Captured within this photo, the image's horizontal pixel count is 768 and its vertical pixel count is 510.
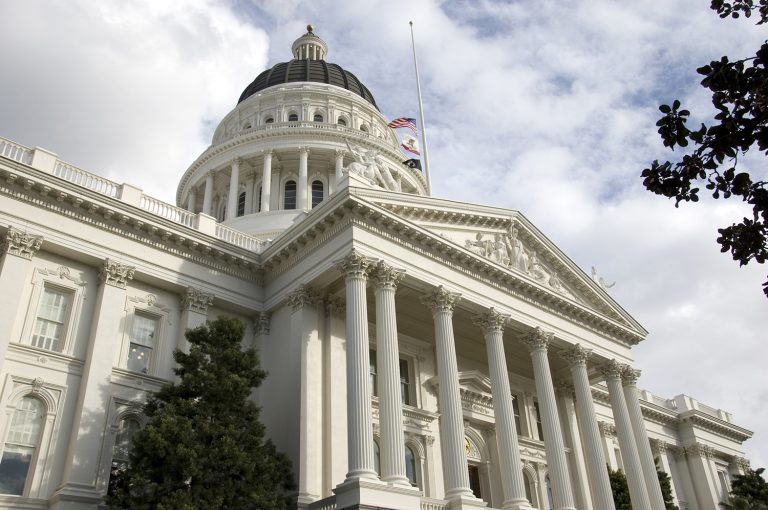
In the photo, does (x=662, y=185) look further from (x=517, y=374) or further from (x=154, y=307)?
(x=517, y=374)

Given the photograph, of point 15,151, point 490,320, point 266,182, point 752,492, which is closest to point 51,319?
point 15,151

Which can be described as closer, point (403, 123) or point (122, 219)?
point (122, 219)

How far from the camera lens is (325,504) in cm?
1938

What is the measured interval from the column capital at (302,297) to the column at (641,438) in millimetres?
15227

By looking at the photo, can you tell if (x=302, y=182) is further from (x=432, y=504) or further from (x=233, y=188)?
(x=432, y=504)

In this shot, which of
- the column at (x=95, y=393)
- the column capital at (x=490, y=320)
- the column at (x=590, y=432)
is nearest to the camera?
the column at (x=95, y=393)

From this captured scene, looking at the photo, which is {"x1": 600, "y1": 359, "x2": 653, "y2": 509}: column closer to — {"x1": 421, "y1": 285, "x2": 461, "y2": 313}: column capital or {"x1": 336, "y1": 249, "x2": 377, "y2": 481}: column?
{"x1": 421, "y1": 285, "x2": 461, "y2": 313}: column capital

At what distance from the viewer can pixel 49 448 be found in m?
19.8

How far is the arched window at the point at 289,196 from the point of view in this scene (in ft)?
141

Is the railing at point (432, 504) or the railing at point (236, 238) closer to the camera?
the railing at point (432, 504)

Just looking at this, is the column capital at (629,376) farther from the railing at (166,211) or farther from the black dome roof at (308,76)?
the black dome roof at (308,76)

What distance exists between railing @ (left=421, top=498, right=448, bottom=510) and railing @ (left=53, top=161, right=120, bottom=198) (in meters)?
14.0

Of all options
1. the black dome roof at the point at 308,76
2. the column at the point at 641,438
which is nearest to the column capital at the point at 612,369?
the column at the point at 641,438

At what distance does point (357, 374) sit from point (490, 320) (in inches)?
288
